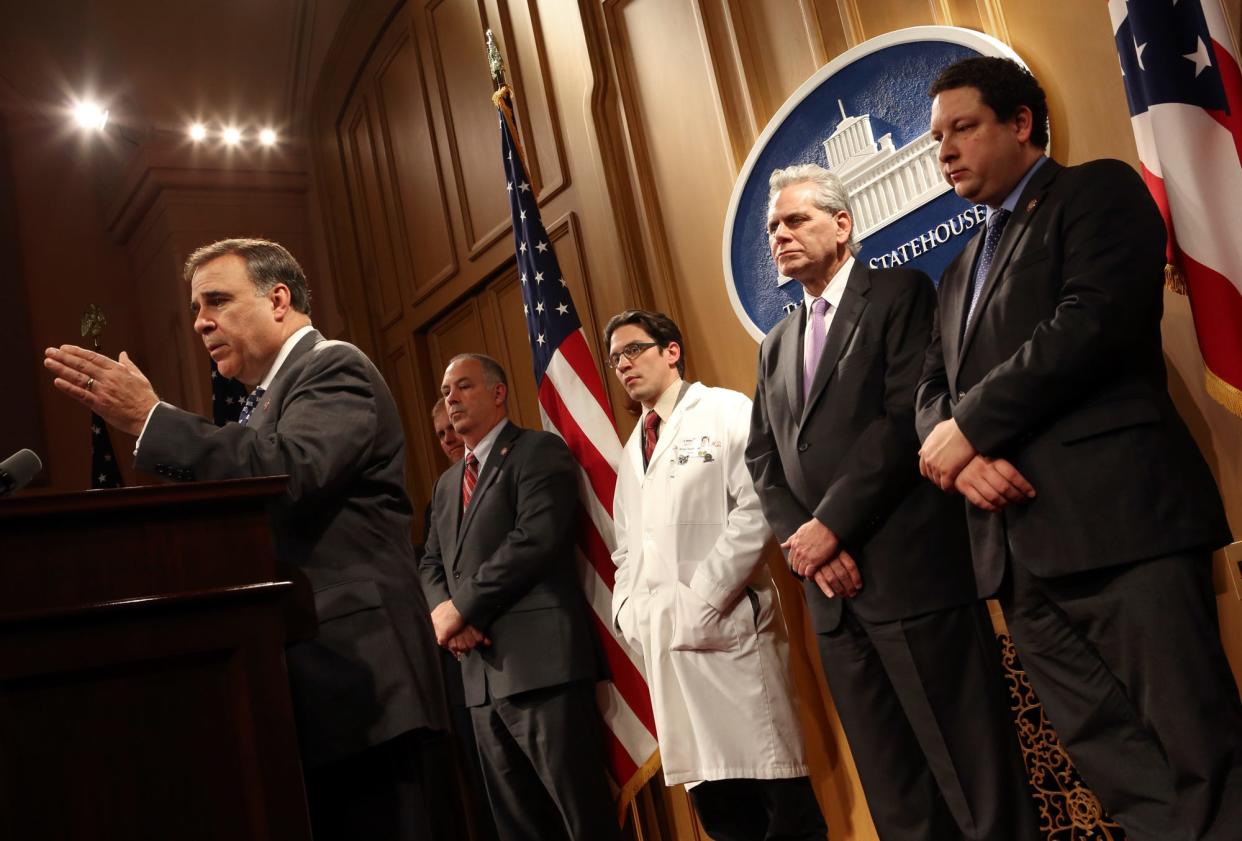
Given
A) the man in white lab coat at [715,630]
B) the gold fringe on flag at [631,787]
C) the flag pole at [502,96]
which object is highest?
the flag pole at [502,96]

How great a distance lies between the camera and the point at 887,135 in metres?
2.88

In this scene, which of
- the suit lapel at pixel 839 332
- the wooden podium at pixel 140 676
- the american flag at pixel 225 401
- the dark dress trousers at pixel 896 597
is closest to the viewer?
the wooden podium at pixel 140 676

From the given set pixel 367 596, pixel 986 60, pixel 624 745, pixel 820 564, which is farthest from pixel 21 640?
pixel 624 745

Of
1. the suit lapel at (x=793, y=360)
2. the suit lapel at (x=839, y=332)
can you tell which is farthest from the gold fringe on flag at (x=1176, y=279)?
the suit lapel at (x=793, y=360)

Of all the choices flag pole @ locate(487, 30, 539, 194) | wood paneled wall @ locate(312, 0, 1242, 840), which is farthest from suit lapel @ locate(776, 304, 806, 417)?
flag pole @ locate(487, 30, 539, 194)

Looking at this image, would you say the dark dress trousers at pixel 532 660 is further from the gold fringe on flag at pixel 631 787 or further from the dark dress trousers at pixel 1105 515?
the dark dress trousers at pixel 1105 515

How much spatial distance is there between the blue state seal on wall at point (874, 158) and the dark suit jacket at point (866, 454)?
0.38 m

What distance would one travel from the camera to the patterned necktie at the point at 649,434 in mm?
3094

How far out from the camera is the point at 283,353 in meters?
2.04

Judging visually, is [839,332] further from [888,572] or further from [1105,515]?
[1105,515]

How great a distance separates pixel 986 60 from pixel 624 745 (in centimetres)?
196

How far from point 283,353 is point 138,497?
0.73 m

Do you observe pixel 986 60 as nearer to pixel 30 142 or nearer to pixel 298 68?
pixel 298 68

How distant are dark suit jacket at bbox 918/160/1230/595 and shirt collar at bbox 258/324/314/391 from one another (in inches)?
45.8
